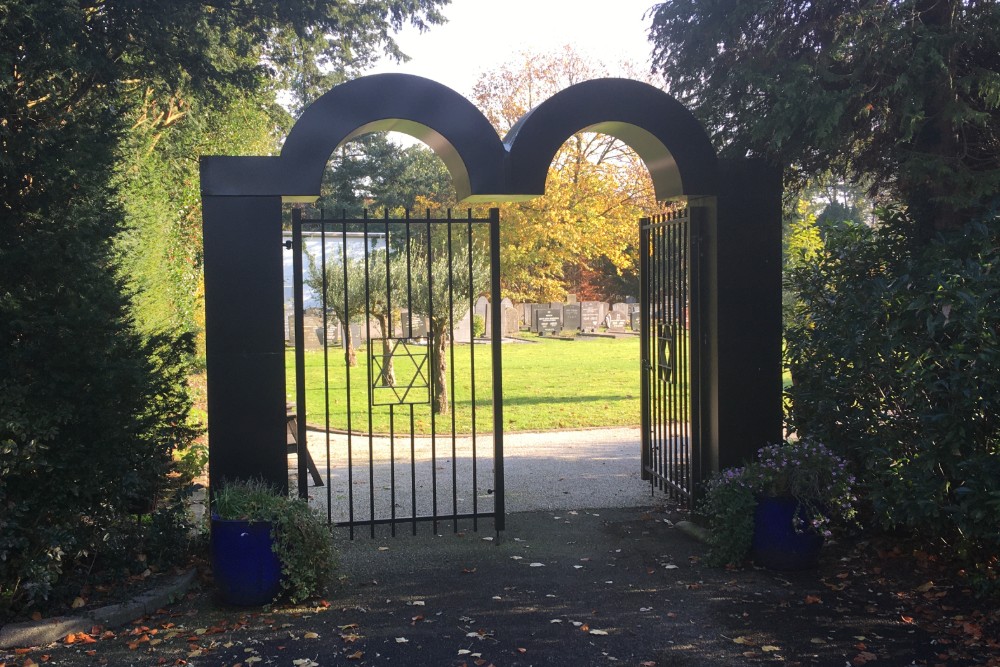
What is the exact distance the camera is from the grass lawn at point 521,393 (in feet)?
42.7

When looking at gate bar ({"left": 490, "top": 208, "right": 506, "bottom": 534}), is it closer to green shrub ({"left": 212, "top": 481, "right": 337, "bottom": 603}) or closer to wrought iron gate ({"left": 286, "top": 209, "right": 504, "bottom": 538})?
wrought iron gate ({"left": 286, "top": 209, "right": 504, "bottom": 538})

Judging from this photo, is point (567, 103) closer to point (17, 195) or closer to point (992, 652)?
point (17, 195)

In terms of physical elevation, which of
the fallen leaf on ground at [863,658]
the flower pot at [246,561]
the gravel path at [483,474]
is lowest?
the fallen leaf on ground at [863,658]

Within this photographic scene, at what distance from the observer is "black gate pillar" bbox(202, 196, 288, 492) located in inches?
239

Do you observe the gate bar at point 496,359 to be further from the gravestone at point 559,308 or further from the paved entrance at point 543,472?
the gravestone at point 559,308

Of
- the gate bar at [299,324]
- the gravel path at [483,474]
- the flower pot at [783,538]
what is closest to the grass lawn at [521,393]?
the gravel path at [483,474]

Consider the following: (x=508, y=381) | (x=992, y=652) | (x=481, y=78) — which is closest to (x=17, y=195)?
(x=992, y=652)

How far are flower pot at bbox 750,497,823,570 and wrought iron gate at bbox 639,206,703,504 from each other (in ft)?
3.93

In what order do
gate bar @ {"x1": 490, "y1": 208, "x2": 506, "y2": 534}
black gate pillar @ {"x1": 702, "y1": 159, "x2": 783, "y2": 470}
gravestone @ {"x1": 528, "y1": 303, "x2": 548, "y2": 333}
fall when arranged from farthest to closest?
1. gravestone @ {"x1": 528, "y1": 303, "x2": 548, "y2": 333}
2. black gate pillar @ {"x1": 702, "y1": 159, "x2": 783, "y2": 470}
3. gate bar @ {"x1": 490, "y1": 208, "x2": 506, "y2": 534}

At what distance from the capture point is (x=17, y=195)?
5473 mm

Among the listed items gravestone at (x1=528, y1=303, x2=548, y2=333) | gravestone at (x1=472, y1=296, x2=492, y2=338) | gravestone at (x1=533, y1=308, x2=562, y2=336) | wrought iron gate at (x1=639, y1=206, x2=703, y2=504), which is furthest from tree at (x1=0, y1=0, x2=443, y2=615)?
gravestone at (x1=528, y1=303, x2=548, y2=333)

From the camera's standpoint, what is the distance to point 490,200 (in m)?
6.88

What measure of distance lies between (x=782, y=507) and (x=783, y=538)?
0.66ft

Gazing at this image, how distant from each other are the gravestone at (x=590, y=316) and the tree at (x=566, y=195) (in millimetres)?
9934
